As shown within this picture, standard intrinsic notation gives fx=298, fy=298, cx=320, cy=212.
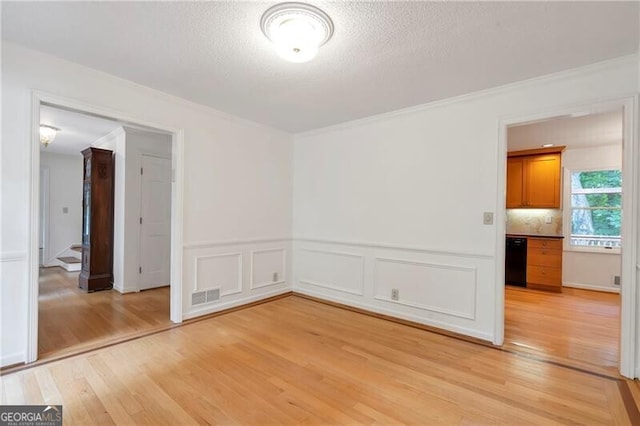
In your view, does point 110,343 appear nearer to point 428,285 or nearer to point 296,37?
point 296,37

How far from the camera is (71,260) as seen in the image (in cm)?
634

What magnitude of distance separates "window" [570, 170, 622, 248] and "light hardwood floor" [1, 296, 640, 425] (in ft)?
13.7

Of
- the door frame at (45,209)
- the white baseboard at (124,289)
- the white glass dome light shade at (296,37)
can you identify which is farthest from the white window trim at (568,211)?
the door frame at (45,209)

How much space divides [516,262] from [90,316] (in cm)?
668

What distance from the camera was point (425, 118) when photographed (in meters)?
3.49

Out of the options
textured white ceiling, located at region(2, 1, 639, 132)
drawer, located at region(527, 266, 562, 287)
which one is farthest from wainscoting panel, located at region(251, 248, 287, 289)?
drawer, located at region(527, 266, 562, 287)

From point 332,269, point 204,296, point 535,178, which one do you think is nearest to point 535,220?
point 535,178

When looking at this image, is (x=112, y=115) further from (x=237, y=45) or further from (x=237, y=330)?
(x=237, y=330)

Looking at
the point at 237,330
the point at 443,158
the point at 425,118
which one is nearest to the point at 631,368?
the point at 443,158

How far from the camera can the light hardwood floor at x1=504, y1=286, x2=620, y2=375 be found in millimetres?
2727

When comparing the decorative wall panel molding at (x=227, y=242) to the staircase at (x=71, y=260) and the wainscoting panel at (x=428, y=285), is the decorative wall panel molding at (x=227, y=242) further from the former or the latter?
the staircase at (x=71, y=260)

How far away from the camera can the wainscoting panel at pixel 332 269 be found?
4.10 m

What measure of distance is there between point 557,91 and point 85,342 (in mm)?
4991

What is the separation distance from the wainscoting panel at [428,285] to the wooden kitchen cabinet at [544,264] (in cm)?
312
